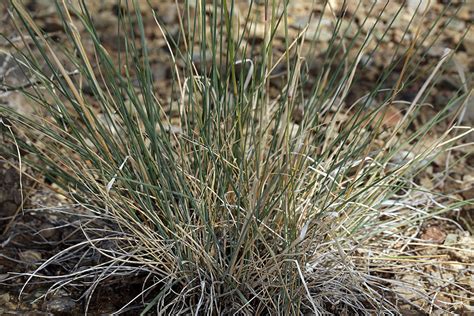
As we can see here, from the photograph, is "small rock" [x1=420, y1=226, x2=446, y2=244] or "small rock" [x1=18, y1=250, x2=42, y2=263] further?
"small rock" [x1=420, y1=226, x2=446, y2=244]

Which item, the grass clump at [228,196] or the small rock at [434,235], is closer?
the grass clump at [228,196]

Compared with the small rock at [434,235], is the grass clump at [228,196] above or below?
above

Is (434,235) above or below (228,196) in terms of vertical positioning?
below

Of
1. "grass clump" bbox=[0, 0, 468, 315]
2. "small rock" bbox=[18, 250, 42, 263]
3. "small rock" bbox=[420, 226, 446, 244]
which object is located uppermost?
"grass clump" bbox=[0, 0, 468, 315]

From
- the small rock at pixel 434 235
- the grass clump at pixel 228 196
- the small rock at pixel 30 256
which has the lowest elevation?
the small rock at pixel 30 256

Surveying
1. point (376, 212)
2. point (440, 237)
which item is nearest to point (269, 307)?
point (376, 212)

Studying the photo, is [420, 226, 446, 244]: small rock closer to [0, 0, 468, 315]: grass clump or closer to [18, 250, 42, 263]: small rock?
[0, 0, 468, 315]: grass clump

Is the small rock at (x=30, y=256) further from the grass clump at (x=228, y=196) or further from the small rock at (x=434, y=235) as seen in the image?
the small rock at (x=434, y=235)

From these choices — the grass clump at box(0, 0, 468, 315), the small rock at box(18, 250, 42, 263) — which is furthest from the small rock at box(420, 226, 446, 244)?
the small rock at box(18, 250, 42, 263)

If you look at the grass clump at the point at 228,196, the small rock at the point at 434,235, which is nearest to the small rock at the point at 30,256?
the grass clump at the point at 228,196

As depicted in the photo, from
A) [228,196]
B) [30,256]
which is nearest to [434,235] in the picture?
[228,196]

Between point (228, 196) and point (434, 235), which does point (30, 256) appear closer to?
point (228, 196)
